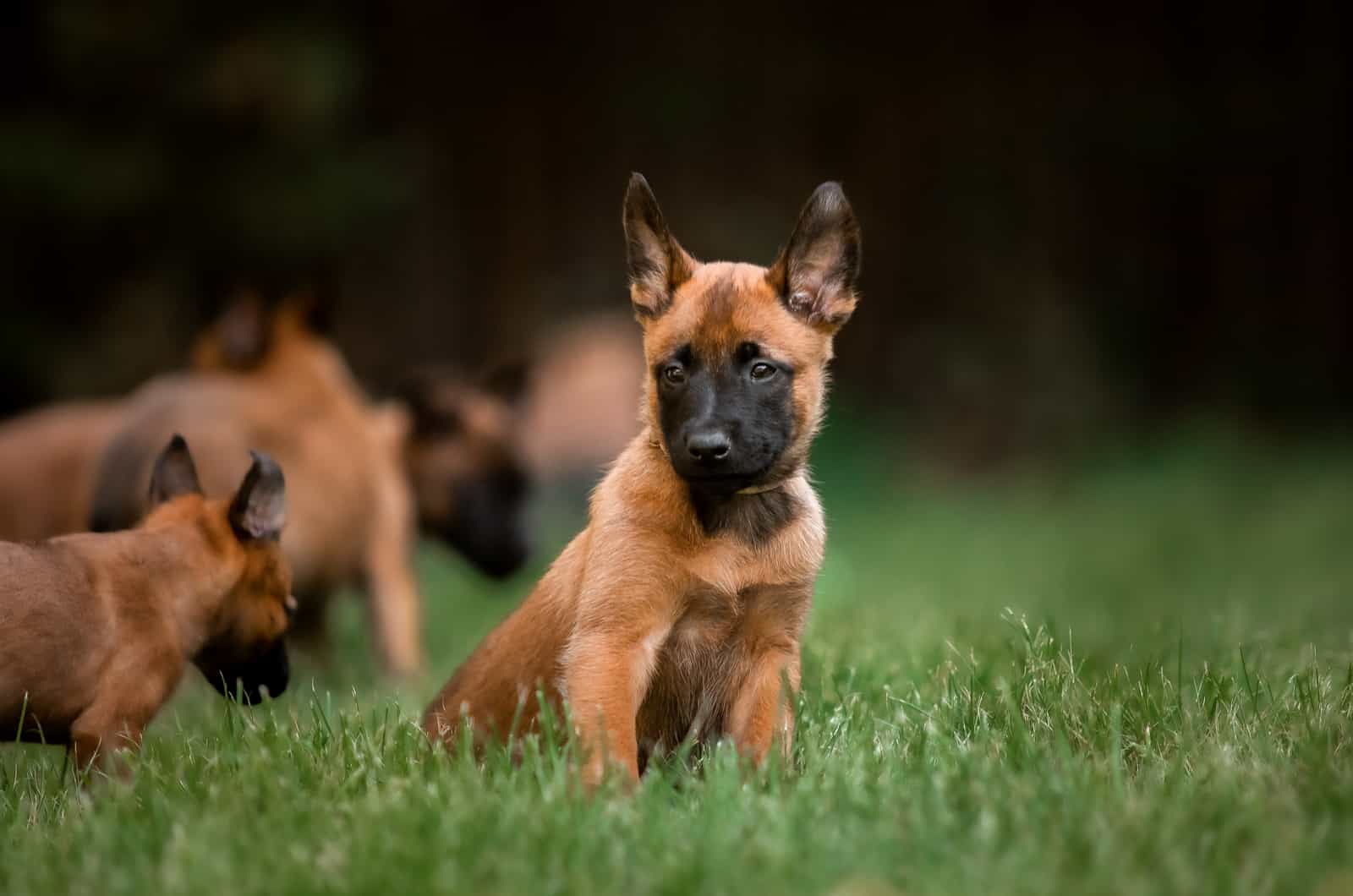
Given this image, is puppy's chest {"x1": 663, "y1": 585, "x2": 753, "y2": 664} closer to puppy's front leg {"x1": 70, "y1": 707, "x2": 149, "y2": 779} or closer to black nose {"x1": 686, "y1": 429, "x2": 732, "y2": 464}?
black nose {"x1": 686, "y1": 429, "x2": 732, "y2": 464}

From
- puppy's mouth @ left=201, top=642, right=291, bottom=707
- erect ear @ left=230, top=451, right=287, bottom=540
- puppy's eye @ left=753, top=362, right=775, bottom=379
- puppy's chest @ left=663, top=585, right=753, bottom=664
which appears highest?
puppy's eye @ left=753, top=362, right=775, bottom=379

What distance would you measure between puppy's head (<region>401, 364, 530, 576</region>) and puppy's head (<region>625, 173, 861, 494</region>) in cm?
471

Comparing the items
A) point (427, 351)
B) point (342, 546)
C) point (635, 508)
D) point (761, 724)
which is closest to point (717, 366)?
point (635, 508)

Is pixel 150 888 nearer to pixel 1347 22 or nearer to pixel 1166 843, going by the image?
pixel 1166 843

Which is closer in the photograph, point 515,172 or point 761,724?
point 761,724

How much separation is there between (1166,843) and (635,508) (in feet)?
5.11

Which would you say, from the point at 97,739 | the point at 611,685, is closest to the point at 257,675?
the point at 97,739

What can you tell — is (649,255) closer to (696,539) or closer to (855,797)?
(696,539)

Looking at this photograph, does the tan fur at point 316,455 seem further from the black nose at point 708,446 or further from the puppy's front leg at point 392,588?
the black nose at point 708,446

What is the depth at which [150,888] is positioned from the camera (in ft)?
9.37

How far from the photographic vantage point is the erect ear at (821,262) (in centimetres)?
412

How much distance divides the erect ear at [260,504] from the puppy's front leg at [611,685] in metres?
1.29

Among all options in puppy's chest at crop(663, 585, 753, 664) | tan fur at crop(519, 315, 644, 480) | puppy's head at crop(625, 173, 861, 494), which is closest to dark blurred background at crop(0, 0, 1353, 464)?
tan fur at crop(519, 315, 644, 480)

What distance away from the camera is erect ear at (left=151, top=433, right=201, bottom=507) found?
4.81 meters
